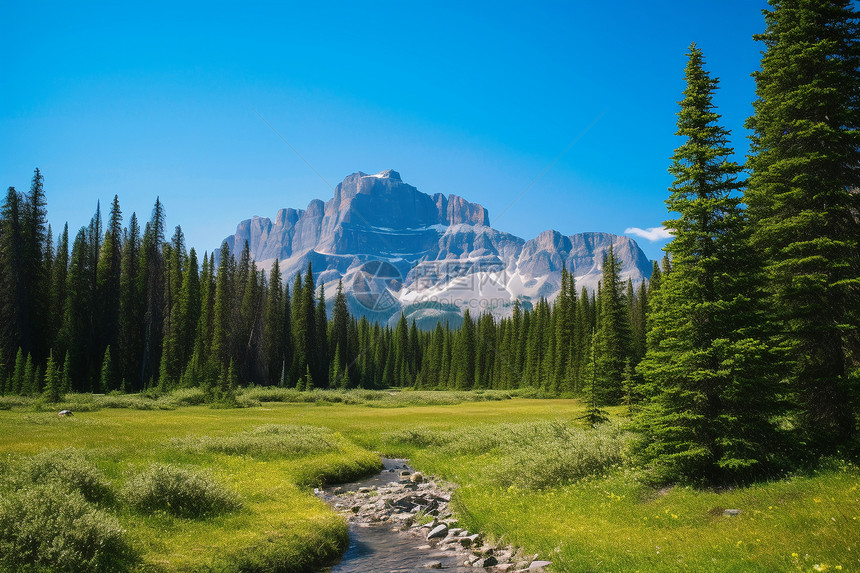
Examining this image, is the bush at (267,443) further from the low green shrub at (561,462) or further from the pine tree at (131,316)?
the pine tree at (131,316)

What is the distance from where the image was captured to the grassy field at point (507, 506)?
1117 centimetres

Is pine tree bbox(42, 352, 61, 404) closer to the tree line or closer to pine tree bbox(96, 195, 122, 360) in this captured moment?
the tree line

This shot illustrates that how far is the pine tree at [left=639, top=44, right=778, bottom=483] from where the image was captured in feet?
51.9

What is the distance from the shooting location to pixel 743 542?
11.1 metres

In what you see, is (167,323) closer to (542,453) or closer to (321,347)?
(321,347)

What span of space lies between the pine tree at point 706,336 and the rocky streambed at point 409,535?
23.3ft

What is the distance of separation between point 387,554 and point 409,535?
7.54 feet

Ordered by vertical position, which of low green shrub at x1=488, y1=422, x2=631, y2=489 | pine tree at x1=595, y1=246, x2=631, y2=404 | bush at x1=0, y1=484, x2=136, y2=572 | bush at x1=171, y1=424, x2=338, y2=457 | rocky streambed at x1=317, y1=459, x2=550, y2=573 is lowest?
rocky streambed at x1=317, y1=459, x2=550, y2=573

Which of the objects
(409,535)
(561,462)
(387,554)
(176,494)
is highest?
(176,494)

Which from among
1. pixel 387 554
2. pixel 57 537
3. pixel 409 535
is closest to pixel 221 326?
pixel 409 535

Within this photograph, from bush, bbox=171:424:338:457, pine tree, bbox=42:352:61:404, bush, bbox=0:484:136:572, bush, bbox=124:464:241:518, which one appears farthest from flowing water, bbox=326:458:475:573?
pine tree, bbox=42:352:61:404

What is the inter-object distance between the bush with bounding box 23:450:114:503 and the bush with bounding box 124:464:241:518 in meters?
0.77

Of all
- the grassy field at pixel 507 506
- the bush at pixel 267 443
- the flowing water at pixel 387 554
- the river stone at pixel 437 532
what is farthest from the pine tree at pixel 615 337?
the flowing water at pixel 387 554

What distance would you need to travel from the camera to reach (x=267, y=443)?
91.5ft
